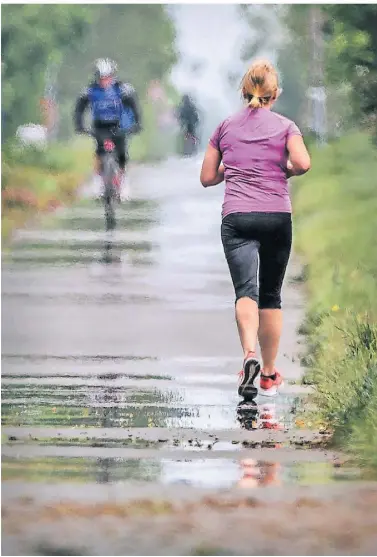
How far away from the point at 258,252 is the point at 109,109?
0.96 meters

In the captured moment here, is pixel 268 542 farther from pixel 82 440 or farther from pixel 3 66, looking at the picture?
pixel 3 66

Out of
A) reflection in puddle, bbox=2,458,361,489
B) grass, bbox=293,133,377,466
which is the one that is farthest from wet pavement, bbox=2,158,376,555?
grass, bbox=293,133,377,466

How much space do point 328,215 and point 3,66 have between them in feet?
5.26

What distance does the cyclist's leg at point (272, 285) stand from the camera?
17.9ft

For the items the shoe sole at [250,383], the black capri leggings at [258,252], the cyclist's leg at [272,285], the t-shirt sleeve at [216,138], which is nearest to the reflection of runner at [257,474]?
the shoe sole at [250,383]

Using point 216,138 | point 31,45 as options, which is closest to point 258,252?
point 216,138

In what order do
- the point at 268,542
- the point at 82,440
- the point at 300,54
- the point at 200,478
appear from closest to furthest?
the point at 268,542, the point at 200,478, the point at 82,440, the point at 300,54

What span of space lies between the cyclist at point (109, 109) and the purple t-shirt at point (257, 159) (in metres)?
0.64

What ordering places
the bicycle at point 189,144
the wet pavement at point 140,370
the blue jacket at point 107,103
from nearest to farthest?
1. the wet pavement at point 140,370
2. the bicycle at point 189,144
3. the blue jacket at point 107,103

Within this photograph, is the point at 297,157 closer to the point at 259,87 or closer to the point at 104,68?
the point at 259,87

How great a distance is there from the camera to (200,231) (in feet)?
18.7

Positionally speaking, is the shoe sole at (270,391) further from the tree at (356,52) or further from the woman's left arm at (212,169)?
the tree at (356,52)

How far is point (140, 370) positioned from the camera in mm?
5625

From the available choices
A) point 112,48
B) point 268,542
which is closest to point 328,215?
point 112,48
